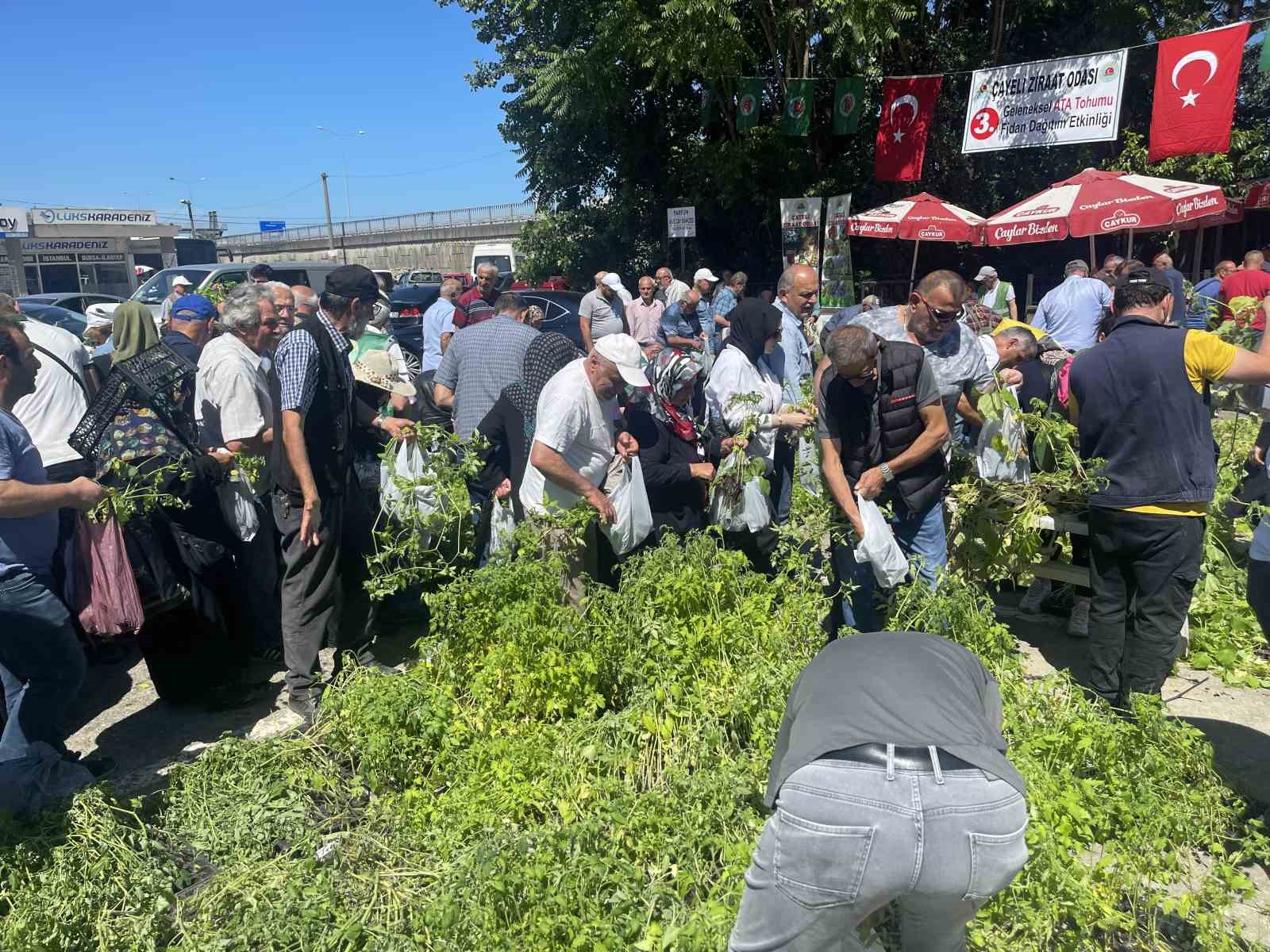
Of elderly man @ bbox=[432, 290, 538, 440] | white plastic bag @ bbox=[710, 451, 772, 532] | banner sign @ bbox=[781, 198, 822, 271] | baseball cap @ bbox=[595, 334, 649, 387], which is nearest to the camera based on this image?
baseball cap @ bbox=[595, 334, 649, 387]

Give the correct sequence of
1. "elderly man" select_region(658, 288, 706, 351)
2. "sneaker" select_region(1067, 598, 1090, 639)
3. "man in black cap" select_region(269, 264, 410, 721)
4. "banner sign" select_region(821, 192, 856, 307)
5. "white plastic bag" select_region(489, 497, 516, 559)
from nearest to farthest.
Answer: "man in black cap" select_region(269, 264, 410, 721) < "white plastic bag" select_region(489, 497, 516, 559) < "sneaker" select_region(1067, 598, 1090, 639) < "elderly man" select_region(658, 288, 706, 351) < "banner sign" select_region(821, 192, 856, 307)

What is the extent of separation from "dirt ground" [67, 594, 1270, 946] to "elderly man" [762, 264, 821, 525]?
1586 mm

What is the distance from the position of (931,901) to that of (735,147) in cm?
1762

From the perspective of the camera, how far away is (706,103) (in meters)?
17.9

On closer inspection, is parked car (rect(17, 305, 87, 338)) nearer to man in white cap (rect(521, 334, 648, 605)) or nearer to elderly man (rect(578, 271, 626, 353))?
elderly man (rect(578, 271, 626, 353))

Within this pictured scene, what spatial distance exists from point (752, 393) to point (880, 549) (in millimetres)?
1324

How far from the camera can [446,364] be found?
5277 mm

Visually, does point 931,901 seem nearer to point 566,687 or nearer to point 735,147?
point 566,687

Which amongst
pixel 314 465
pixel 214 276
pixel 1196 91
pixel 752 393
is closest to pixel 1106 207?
pixel 1196 91

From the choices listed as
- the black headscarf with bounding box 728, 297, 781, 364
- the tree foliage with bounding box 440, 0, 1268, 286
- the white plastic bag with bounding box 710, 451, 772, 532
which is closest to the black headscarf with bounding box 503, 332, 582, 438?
the black headscarf with bounding box 728, 297, 781, 364

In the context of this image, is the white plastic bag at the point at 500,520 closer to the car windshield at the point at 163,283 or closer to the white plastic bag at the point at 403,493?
the white plastic bag at the point at 403,493

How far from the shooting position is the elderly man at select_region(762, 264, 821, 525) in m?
5.15

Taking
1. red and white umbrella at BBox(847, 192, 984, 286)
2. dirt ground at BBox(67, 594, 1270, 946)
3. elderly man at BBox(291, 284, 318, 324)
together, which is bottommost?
dirt ground at BBox(67, 594, 1270, 946)

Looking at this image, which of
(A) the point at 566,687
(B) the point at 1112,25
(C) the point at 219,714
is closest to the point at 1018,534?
(A) the point at 566,687
